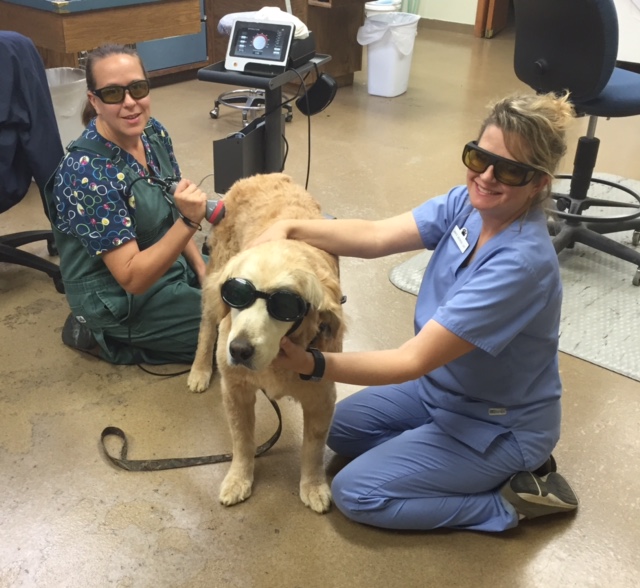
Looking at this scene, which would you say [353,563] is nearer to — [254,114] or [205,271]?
[205,271]

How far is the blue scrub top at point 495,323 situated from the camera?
1.42 m

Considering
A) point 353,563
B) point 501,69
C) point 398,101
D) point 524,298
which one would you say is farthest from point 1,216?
point 501,69

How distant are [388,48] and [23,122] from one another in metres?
3.32

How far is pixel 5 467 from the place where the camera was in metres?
1.87

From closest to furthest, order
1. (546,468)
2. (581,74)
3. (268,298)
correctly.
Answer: (268,298) < (546,468) < (581,74)

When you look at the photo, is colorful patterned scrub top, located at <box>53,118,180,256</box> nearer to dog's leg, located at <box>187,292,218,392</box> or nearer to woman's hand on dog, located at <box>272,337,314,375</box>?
dog's leg, located at <box>187,292,218,392</box>

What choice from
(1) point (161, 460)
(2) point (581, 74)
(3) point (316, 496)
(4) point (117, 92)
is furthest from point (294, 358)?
(2) point (581, 74)

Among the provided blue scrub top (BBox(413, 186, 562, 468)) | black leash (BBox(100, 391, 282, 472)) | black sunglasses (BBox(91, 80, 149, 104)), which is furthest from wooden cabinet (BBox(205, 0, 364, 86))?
black leash (BBox(100, 391, 282, 472))

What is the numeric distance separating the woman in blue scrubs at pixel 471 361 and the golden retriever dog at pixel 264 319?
0.08 meters

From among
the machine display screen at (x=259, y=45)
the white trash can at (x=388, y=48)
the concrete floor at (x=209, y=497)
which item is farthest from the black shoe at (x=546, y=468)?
the white trash can at (x=388, y=48)

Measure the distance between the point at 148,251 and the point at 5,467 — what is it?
742mm

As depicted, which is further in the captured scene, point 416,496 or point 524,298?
point 416,496

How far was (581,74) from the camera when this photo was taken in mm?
2541

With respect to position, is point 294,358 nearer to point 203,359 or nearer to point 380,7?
point 203,359
